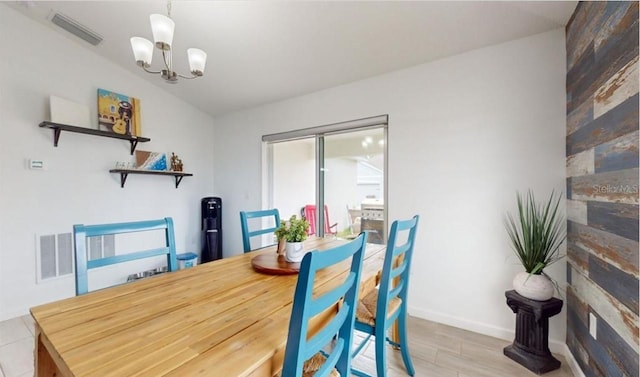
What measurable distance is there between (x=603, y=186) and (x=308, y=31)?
92.9 inches

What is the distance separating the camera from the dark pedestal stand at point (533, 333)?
5.84ft

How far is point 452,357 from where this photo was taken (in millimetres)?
1942

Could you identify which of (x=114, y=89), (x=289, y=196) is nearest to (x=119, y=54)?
(x=114, y=89)

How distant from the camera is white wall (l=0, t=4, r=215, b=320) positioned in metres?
2.54

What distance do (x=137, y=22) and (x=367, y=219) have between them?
317 centimetres

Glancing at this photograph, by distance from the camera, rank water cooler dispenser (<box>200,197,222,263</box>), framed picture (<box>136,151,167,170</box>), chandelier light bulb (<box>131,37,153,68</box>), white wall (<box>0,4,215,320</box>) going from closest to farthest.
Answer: chandelier light bulb (<box>131,37,153,68</box>) < white wall (<box>0,4,215,320</box>) < framed picture (<box>136,151,167,170</box>) < water cooler dispenser (<box>200,197,222,263</box>)

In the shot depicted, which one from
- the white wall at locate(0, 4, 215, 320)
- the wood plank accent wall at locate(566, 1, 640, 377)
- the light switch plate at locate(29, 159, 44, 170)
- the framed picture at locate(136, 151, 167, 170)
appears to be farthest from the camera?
the framed picture at locate(136, 151, 167, 170)

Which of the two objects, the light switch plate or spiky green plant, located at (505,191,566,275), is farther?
the light switch plate

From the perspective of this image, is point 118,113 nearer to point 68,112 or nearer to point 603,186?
point 68,112

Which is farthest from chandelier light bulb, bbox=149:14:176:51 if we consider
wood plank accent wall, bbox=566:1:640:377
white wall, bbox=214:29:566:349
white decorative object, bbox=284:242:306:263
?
wood plank accent wall, bbox=566:1:640:377

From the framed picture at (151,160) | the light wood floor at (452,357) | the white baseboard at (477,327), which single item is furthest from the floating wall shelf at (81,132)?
the white baseboard at (477,327)

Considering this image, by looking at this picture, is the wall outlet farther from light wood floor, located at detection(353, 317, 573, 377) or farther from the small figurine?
the small figurine

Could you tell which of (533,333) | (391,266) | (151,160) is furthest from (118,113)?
(533,333)

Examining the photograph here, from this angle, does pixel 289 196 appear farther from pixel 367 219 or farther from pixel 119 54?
pixel 119 54
